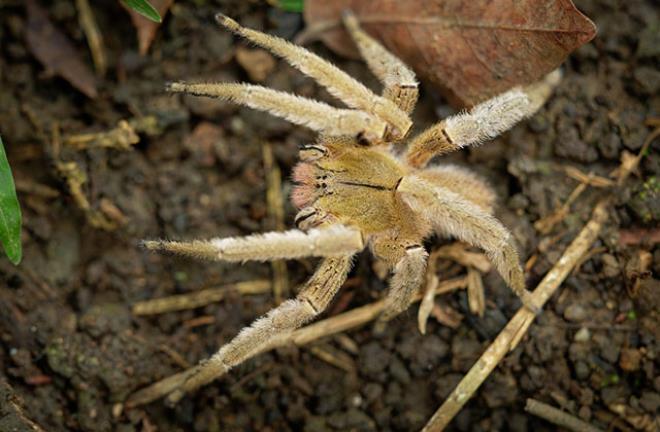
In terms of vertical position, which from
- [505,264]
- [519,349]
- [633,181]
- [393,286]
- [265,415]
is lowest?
[265,415]

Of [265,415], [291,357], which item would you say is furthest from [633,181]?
[265,415]

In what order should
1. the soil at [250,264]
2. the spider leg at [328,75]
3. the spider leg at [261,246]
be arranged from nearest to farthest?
the spider leg at [261,246]
the spider leg at [328,75]
the soil at [250,264]

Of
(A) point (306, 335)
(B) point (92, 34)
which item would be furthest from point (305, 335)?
(B) point (92, 34)

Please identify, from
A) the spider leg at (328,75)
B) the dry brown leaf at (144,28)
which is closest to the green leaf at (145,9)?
the spider leg at (328,75)

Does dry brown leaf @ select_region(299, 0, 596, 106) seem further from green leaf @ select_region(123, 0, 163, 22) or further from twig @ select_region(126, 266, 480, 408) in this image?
twig @ select_region(126, 266, 480, 408)

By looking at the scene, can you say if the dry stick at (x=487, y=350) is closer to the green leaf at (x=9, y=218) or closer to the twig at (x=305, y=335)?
the twig at (x=305, y=335)

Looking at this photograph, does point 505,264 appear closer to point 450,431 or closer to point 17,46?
point 450,431

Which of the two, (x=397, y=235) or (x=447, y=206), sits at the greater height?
(x=447, y=206)
